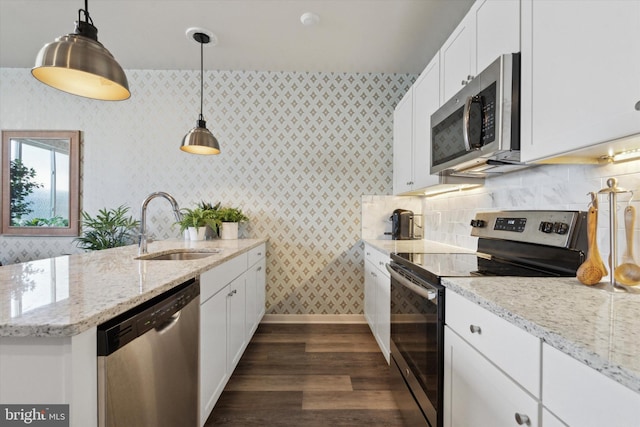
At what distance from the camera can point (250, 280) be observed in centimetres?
237

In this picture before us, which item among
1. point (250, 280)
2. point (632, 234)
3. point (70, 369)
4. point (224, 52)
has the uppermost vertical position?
point (224, 52)

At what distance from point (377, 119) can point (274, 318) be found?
236 cm

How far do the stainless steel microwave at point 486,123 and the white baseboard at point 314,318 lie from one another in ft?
6.25

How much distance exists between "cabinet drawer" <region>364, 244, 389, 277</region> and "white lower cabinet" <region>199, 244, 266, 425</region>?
3.35ft

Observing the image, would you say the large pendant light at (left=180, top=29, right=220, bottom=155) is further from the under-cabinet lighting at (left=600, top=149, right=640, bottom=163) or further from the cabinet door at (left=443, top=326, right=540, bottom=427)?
the under-cabinet lighting at (left=600, top=149, right=640, bottom=163)

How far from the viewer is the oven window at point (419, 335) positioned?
116 centimetres

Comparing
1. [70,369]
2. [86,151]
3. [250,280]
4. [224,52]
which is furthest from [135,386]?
[86,151]

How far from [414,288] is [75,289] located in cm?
125

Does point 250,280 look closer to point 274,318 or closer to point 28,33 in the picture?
point 274,318

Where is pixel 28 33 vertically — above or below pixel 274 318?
above

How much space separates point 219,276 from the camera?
1587 mm

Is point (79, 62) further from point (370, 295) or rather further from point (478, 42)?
point (370, 295)

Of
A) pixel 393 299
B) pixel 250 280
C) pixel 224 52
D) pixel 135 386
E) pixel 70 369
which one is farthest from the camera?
pixel 224 52

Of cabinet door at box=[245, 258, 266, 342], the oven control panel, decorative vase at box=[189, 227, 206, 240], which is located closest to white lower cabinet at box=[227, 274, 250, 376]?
cabinet door at box=[245, 258, 266, 342]
